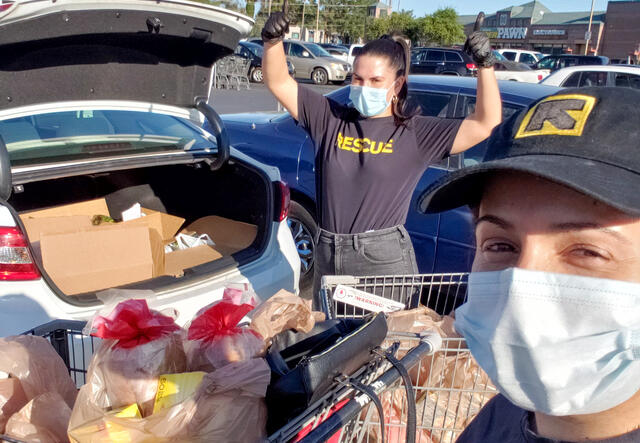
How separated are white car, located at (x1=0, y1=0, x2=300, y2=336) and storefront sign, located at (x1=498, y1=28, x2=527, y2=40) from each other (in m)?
67.9

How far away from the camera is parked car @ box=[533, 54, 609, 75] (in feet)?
55.8

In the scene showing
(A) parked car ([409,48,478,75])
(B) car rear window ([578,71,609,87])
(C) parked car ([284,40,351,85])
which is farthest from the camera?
(C) parked car ([284,40,351,85])

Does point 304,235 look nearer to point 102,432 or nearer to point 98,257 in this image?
point 98,257

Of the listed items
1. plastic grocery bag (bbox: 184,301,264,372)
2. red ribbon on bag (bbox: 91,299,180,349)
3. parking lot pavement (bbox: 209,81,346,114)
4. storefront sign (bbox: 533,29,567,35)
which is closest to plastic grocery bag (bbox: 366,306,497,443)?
plastic grocery bag (bbox: 184,301,264,372)

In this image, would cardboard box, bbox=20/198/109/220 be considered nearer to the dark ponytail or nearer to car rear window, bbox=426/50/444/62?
the dark ponytail

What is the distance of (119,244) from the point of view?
3119mm

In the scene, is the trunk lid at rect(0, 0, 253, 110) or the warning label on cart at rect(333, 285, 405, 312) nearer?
the warning label on cart at rect(333, 285, 405, 312)

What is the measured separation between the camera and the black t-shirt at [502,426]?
1.20 m

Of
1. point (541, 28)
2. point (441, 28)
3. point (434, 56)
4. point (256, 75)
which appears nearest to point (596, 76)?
point (434, 56)

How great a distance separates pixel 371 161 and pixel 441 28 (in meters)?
47.9

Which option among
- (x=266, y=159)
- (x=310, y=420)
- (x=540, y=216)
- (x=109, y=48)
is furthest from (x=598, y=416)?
(x=266, y=159)

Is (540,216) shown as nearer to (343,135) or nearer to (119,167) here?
(343,135)

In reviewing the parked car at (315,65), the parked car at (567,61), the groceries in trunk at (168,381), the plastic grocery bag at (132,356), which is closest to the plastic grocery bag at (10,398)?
the groceries in trunk at (168,381)

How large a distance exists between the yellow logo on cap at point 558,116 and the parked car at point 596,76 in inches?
307
